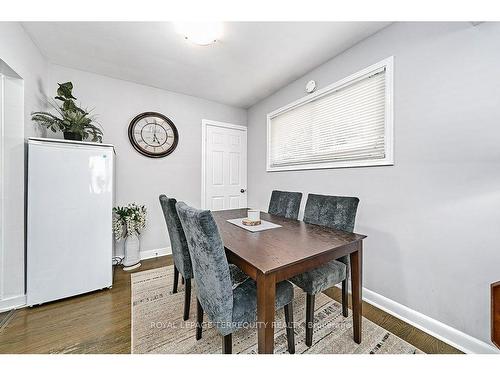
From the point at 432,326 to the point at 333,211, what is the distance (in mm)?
1043

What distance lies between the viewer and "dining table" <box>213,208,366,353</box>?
35.9 inches

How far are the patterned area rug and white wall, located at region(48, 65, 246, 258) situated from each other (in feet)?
4.60

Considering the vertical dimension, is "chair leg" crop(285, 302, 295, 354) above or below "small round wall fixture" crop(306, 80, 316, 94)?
below

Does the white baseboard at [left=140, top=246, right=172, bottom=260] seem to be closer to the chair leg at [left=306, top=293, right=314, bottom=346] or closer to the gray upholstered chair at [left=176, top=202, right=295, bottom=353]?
the gray upholstered chair at [left=176, top=202, right=295, bottom=353]

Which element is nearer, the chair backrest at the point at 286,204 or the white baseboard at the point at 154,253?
the chair backrest at the point at 286,204

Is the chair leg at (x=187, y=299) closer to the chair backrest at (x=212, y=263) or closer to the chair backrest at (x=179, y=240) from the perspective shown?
the chair backrest at (x=179, y=240)

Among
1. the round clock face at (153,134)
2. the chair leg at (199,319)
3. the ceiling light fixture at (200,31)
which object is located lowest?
the chair leg at (199,319)

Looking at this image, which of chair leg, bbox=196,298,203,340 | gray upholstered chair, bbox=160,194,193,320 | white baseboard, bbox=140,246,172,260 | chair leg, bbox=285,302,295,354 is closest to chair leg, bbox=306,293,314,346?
chair leg, bbox=285,302,295,354

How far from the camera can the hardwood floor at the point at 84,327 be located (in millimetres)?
1327

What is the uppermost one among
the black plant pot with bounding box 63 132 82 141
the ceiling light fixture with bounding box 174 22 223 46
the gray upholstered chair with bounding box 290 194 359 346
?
the ceiling light fixture with bounding box 174 22 223 46

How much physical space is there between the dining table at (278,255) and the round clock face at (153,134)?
6.37 ft

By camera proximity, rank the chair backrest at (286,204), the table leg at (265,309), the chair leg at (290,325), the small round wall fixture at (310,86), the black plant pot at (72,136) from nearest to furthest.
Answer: the table leg at (265,309) → the chair leg at (290,325) → the black plant pot at (72,136) → the chair backrest at (286,204) → the small round wall fixture at (310,86)

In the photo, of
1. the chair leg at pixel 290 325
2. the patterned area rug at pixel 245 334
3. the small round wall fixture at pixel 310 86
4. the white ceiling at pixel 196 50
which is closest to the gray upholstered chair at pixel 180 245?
the patterned area rug at pixel 245 334

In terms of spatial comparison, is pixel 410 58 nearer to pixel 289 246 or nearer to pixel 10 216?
pixel 289 246
